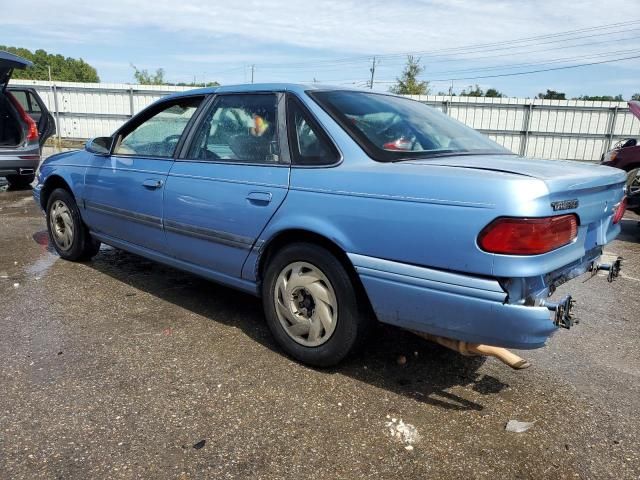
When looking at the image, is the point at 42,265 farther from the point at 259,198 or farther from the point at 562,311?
the point at 562,311

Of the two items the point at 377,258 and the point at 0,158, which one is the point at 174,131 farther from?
the point at 0,158

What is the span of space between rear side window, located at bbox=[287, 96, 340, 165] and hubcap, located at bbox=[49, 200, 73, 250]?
2778mm

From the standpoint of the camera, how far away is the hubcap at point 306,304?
2.90 meters

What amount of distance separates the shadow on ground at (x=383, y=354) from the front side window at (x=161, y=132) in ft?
3.73

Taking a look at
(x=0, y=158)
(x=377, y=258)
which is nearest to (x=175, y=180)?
(x=377, y=258)

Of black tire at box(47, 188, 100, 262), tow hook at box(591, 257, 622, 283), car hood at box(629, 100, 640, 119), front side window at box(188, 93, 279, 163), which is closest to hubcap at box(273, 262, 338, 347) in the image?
front side window at box(188, 93, 279, 163)

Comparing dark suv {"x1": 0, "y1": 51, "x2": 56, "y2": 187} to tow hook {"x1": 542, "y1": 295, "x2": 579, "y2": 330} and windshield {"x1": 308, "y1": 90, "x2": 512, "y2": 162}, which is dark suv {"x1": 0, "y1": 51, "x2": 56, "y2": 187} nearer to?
windshield {"x1": 308, "y1": 90, "x2": 512, "y2": 162}

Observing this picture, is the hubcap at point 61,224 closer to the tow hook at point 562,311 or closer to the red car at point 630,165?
the tow hook at point 562,311

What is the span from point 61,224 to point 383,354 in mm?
3489

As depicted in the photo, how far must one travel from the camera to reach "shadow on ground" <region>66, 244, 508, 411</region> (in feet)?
9.48

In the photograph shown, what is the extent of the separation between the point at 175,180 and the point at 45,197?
7.75 feet

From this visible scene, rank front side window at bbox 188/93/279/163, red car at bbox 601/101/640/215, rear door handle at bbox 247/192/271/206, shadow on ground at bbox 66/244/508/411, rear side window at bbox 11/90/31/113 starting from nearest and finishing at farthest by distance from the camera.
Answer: shadow on ground at bbox 66/244/508/411
rear door handle at bbox 247/192/271/206
front side window at bbox 188/93/279/163
red car at bbox 601/101/640/215
rear side window at bbox 11/90/31/113

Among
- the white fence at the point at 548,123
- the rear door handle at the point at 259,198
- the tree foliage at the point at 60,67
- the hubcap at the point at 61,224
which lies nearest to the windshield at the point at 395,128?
the rear door handle at the point at 259,198

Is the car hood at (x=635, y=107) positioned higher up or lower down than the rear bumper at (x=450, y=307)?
higher up
